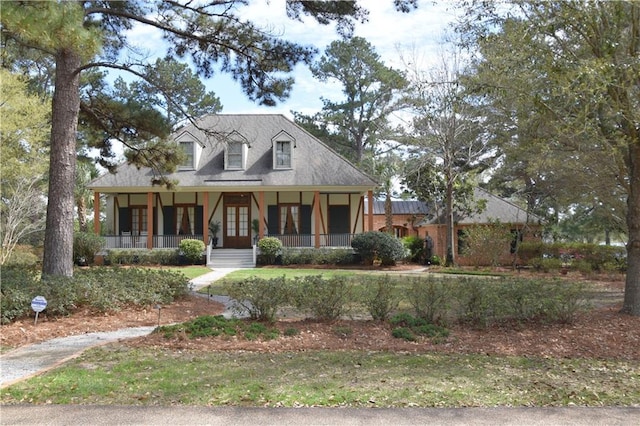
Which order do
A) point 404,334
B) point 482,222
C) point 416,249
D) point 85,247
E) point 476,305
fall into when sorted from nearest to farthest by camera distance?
point 404,334
point 476,305
point 85,247
point 416,249
point 482,222

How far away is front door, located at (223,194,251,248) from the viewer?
26.4m

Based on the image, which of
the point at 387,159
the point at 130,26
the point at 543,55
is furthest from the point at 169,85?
the point at 387,159

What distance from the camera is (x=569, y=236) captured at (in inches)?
1864

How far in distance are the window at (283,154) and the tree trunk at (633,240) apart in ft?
58.6

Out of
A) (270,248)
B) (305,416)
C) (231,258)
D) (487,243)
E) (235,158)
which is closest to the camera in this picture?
(305,416)

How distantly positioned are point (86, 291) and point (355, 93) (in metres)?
33.1

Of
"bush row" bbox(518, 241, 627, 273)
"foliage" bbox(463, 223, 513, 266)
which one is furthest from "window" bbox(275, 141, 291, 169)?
"bush row" bbox(518, 241, 627, 273)

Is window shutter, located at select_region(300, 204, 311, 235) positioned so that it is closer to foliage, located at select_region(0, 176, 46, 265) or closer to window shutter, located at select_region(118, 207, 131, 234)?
window shutter, located at select_region(118, 207, 131, 234)

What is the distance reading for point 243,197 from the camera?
26484 mm

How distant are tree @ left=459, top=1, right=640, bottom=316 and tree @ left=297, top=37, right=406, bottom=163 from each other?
29.0m

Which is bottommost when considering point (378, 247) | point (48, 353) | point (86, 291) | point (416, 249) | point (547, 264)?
point (547, 264)

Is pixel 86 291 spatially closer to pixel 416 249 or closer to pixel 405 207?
pixel 416 249

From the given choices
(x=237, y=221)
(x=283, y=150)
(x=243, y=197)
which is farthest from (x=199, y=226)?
(x=283, y=150)

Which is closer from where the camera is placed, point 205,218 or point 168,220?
point 205,218
